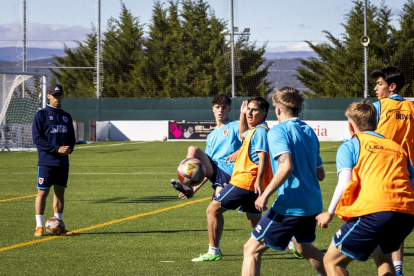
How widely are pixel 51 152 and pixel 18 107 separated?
26.5 meters

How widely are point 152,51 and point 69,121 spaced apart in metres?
44.0

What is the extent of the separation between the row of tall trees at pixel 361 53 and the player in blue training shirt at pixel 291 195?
37.7 metres

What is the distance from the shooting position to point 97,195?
14.7 m

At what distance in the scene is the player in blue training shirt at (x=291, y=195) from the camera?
18.2 ft

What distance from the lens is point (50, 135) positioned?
9.80 metres

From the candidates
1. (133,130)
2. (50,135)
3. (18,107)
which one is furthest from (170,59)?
(50,135)

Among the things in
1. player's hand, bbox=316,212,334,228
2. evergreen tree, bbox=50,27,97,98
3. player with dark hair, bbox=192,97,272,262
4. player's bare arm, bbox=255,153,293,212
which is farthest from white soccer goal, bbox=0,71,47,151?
player's hand, bbox=316,212,334,228

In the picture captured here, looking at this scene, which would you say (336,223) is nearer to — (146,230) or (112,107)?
(146,230)

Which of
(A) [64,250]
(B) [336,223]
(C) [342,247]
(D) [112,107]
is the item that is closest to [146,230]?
(A) [64,250]

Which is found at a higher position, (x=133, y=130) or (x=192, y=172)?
(x=133, y=130)

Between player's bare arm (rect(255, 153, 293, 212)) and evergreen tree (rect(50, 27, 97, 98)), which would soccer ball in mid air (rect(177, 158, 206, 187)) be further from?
evergreen tree (rect(50, 27, 97, 98))

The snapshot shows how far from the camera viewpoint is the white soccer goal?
1193 inches

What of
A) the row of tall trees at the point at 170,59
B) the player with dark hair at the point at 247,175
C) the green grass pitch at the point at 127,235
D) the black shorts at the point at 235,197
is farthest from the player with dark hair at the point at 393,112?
the row of tall trees at the point at 170,59

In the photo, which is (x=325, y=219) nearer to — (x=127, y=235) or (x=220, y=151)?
(x=220, y=151)
